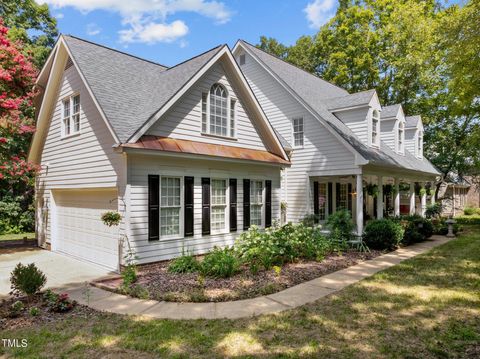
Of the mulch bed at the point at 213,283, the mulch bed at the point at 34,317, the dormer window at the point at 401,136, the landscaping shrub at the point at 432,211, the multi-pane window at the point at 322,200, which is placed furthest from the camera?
the landscaping shrub at the point at 432,211

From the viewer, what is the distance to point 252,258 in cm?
877

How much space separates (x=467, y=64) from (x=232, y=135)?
8890mm

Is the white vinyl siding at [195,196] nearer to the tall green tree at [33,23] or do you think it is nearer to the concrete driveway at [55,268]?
the concrete driveway at [55,268]

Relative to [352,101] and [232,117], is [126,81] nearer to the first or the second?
[232,117]

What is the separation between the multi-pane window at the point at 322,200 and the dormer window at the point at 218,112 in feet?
19.7

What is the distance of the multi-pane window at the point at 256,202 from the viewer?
38.9 ft

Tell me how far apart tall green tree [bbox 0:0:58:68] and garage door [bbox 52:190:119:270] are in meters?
10.6

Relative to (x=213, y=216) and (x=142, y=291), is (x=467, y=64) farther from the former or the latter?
(x=142, y=291)

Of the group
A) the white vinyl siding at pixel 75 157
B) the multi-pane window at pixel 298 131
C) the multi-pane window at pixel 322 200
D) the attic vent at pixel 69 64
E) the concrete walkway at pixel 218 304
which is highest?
the attic vent at pixel 69 64

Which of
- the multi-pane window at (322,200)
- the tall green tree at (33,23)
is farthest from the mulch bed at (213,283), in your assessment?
the tall green tree at (33,23)

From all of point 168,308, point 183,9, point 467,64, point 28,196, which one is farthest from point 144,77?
point 28,196

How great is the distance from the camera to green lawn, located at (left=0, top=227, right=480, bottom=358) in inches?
167

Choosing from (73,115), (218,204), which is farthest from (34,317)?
(73,115)

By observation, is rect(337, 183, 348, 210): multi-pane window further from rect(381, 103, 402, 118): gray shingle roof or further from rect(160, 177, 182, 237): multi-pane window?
rect(160, 177, 182, 237): multi-pane window
